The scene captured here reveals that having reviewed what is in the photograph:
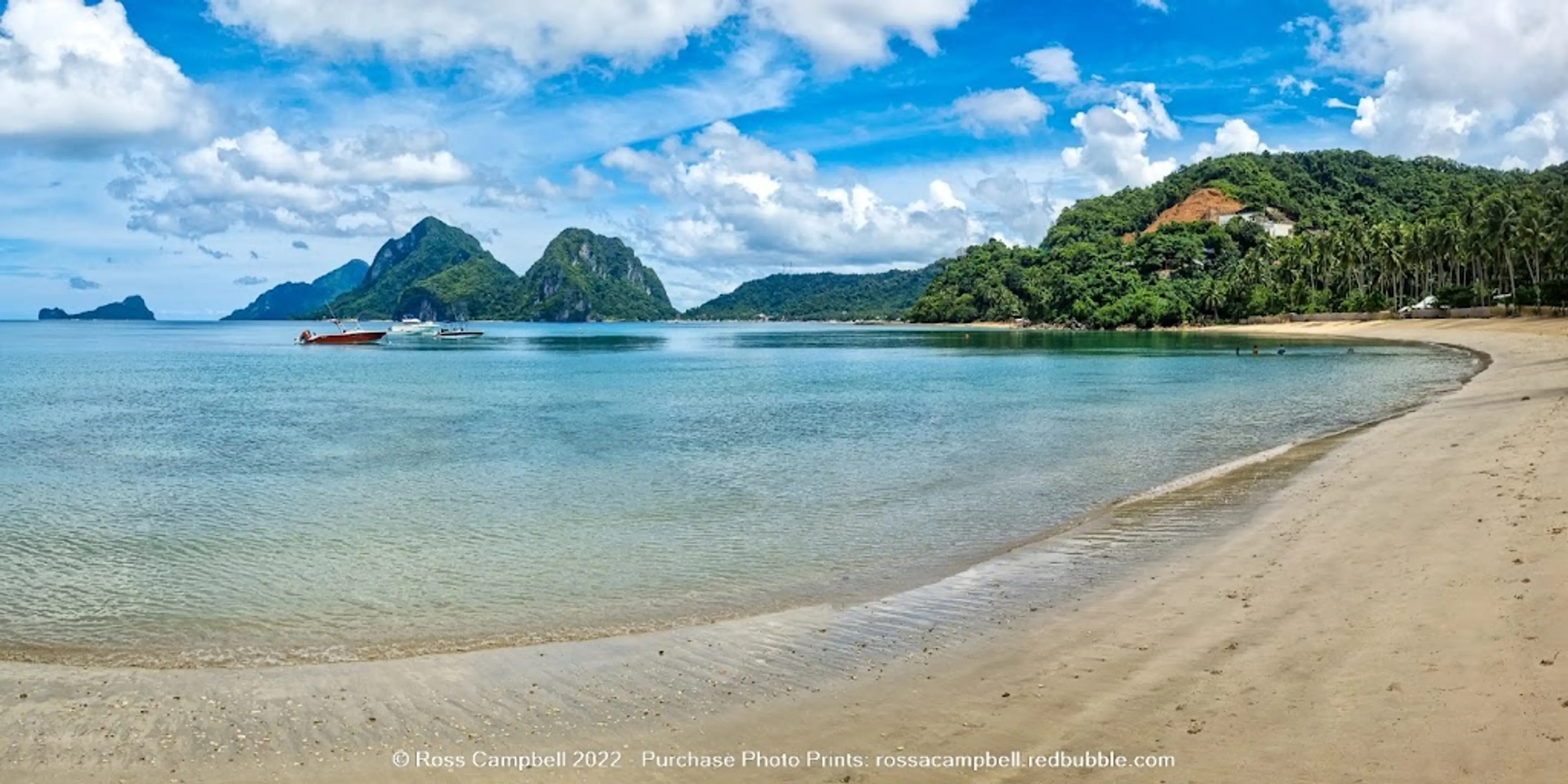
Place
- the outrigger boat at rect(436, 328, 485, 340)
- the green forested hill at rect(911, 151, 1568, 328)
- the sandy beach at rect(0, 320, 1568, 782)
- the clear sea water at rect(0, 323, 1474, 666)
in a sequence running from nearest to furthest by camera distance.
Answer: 1. the sandy beach at rect(0, 320, 1568, 782)
2. the clear sea water at rect(0, 323, 1474, 666)
3. the green forested hill at rect(911, 151, 1568, 328)
4. the outrigger boat at rect(436, 328, 485, 340)

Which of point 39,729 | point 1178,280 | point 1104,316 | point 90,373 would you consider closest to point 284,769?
point 39,729

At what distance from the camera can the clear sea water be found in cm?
1350

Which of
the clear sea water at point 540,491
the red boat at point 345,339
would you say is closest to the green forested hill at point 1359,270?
the clear sea water at point 540,491

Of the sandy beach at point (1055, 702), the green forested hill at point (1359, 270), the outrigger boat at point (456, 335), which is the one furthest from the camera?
the outrigger boat at point (456, 335)

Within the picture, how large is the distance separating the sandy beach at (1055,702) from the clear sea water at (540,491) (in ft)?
6.30

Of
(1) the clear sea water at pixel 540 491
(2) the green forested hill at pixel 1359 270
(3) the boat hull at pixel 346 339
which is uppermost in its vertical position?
(2) the green forested hill at pixel 1359 270

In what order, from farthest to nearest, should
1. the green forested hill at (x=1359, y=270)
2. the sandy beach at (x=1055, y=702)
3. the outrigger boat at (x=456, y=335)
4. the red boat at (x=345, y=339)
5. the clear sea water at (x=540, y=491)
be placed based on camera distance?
the outrigger boat at (x=456, y=335)
the red boat at (x=345, y=339)
the green forested hill at (x=1359, y=270)
the clear sea water at (x=540, y=491)
the sandy beach at (x=1055, y=702)

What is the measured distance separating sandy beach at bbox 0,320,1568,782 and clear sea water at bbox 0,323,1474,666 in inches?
75.6

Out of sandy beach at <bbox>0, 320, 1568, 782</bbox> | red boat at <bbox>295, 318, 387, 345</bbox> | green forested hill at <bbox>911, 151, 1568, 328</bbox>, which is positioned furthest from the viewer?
red boat at <bbox>295, 318, 387, 345</bbox>

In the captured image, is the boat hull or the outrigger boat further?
the outrigger boat

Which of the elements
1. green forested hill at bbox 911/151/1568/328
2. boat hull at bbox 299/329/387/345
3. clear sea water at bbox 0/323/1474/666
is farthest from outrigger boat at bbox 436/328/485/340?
green forested hill at bbox 911/151/1568/328

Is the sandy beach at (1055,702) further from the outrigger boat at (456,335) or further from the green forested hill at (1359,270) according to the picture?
the outrigger boat at (456,335)

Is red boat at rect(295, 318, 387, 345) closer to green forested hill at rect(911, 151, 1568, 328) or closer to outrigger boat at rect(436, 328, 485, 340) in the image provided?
outrigger boat at rect(436, 328, 485, 340)

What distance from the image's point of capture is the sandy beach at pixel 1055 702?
23.3 feet
